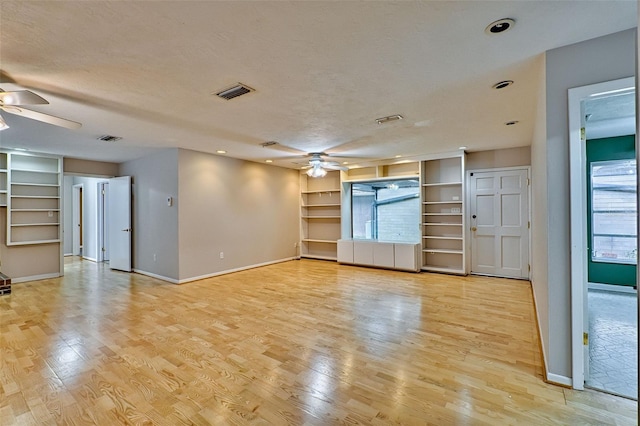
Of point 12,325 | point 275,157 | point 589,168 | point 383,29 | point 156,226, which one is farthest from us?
point 275,157

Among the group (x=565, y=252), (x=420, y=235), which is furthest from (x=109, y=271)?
(x=565, y=252)

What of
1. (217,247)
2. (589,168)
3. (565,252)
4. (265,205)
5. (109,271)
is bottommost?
(109,271)

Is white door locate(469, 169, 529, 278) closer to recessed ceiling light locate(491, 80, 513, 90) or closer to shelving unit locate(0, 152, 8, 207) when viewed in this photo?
recessed ceiling light locate(491, 80, 513, 90)

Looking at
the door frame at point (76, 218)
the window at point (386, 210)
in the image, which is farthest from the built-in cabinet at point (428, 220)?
the door frame at point (76, 218)

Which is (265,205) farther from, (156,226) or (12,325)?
(12,325)

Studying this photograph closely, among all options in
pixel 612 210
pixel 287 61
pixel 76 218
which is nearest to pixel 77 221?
pixel 76 218

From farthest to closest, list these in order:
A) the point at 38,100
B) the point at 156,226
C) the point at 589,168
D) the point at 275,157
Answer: the point at 275,157 → the point at 156,226 → the point at 589,168 → the point at 38,100

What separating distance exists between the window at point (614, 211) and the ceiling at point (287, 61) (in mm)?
2081

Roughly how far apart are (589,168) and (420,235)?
3056mm

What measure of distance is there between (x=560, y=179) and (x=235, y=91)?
285cm

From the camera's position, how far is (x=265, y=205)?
283 inches

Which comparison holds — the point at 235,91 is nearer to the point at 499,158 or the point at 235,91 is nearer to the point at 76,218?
the point at 499,158

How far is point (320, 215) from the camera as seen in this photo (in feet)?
26.8

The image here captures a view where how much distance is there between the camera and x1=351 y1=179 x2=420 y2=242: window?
6668 mm
